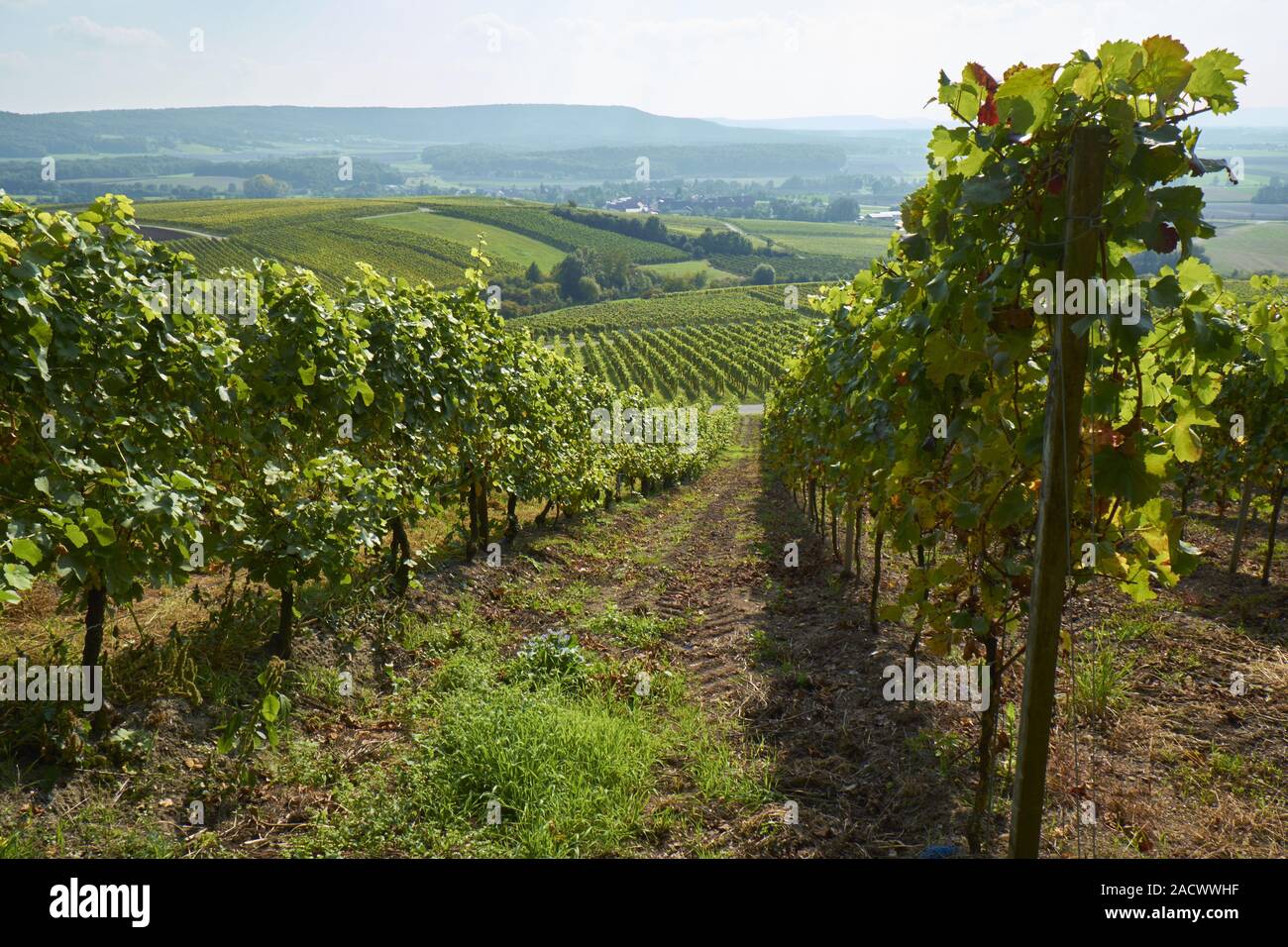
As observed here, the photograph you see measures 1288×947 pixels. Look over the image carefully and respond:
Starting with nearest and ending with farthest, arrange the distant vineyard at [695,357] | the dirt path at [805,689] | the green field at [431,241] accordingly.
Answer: the dirt path at [805,689], the distant vineyard at [695,357], the green field at [431,241]

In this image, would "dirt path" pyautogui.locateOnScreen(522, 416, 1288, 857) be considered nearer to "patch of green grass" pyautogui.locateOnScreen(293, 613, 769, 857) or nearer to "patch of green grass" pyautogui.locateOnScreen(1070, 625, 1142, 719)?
"patch of green grass" pyautogui.locateOnScreen(1070, 625, 1142, 719)

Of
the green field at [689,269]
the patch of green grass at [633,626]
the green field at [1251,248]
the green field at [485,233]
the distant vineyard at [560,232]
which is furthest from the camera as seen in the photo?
the distant vineyard at [560,232]

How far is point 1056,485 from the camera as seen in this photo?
8.84ft

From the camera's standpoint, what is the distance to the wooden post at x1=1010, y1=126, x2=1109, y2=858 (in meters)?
2.53

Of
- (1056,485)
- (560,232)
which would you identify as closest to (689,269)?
(560,232)

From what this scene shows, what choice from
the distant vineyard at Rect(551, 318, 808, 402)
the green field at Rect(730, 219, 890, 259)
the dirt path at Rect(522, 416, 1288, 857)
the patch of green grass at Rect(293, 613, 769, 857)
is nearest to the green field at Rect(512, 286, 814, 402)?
the distant vineyard at Rect(551, 318, 808, 402)

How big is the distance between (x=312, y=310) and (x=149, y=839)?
4.04 m

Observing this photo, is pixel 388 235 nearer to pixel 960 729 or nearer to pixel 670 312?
pixel 670 312

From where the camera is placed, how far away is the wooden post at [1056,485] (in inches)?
99.7

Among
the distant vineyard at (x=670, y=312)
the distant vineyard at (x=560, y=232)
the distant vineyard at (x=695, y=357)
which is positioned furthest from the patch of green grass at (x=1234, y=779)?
the distant vineyard at (x=560, y=232)

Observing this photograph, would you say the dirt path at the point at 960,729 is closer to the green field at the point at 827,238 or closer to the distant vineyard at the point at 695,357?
the distant vineyard at the point at 695,357

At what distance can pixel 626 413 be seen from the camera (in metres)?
25.0

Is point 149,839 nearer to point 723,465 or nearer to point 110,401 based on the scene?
point 110,401
